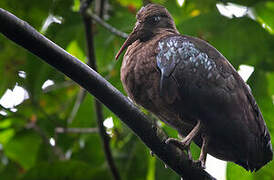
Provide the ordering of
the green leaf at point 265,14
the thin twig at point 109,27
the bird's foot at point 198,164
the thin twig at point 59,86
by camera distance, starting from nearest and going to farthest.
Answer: the bird's foot at point 198,164
the green leaf at point 265,14
the thin twig at point 109,27
the thin twig at point 59,86

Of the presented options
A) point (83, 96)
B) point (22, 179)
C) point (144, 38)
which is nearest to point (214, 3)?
point (144, 38)

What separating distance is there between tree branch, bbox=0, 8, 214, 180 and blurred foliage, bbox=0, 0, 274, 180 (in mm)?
1151

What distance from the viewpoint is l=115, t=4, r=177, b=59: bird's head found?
455 centimetres

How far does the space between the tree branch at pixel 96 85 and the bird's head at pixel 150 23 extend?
1138 mm

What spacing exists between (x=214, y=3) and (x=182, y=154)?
2313 millimetres

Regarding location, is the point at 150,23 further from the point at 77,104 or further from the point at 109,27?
the point at 77,104

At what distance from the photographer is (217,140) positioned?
4301 mm

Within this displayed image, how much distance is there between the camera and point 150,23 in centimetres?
468

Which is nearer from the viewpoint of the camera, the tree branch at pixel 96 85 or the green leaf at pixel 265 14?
the tree branch at pixel 96 85

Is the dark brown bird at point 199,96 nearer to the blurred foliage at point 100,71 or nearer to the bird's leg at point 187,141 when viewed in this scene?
the bird's leg at point 187,141

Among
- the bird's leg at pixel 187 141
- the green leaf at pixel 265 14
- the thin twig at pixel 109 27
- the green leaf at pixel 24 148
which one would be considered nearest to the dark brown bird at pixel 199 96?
the bird's leg at pixel 187 141

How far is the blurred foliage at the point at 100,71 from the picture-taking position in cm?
512

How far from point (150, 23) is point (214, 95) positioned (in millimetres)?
967

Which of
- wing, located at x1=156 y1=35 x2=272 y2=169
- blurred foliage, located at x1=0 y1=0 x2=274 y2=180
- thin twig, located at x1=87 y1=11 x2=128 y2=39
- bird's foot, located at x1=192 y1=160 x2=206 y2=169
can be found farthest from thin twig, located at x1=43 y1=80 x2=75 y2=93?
bird's foot, located at x1=192 y1=160 x2=206 y2=169
